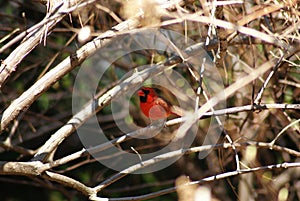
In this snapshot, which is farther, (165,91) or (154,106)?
(165,91)

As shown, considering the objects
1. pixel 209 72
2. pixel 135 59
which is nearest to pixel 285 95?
pixel 209 72

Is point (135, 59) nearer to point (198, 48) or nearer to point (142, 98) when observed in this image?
point (142, 98)

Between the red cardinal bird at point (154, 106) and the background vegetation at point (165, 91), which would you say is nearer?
the background vegetation at point (165, 91)

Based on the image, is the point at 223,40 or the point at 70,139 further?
the point at 70,139

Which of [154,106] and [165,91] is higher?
[165,91]

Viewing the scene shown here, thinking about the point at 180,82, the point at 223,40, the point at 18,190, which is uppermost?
the point at 18,190

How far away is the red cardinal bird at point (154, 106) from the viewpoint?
150 inches

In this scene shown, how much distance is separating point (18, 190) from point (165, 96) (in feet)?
7.66

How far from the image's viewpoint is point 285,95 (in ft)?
13.3

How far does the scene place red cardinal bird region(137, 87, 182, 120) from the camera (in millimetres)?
3811

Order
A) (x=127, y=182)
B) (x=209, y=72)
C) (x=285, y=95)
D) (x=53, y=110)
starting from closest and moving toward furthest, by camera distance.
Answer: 1. (x=209, y=72)
2. (x=285, y=95)
3. (x=53, y=110)
4. (x=127, y=182)

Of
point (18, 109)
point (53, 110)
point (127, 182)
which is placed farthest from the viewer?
point (127, 182)

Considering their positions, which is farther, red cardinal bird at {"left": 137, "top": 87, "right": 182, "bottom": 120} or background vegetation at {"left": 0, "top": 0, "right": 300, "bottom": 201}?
red cardinal bird at {"left": 137, "top": 87, "right": 182, "bottom": 120}

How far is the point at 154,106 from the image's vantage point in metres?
3.89
